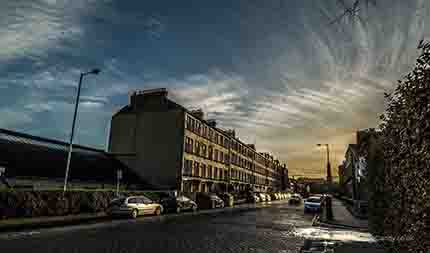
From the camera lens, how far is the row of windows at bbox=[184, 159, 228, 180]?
45344 millimetres

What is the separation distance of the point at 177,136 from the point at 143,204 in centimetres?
2101

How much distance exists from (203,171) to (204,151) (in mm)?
3243

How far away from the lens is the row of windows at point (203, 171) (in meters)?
45.3

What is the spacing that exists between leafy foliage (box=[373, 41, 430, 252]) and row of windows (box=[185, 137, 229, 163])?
40.6m

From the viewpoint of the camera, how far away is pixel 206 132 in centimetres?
5384

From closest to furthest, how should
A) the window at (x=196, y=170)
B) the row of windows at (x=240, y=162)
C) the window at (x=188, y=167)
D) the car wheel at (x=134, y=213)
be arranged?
the car wheel at (x=134, y=213) → the window at (x=188, y=167) → the window at (x=196, y=170) → the row of windows at (x=240, y=162)

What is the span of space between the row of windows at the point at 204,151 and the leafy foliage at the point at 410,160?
133 ft

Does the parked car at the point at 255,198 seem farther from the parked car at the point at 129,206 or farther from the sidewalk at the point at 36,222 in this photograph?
the sidewalk at the point at 36,222

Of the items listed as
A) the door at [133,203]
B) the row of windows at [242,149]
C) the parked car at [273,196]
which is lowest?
the parked car at [273,196]

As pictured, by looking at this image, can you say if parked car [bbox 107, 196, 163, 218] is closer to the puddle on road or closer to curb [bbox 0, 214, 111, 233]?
curb [bbox 0, 214, 111, 233]

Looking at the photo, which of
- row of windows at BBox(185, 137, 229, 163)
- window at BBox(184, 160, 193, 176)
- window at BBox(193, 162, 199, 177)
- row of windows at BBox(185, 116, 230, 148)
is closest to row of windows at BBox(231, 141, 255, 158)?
row of windows at BBox(185, 116, 230, 148)

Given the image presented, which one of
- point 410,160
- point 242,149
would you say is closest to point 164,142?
point 242,149

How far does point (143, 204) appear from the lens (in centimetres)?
2330

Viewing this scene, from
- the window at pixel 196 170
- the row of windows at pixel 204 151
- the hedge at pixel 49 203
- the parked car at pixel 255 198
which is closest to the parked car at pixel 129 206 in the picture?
Answer: the hedge at pixel 49 203
